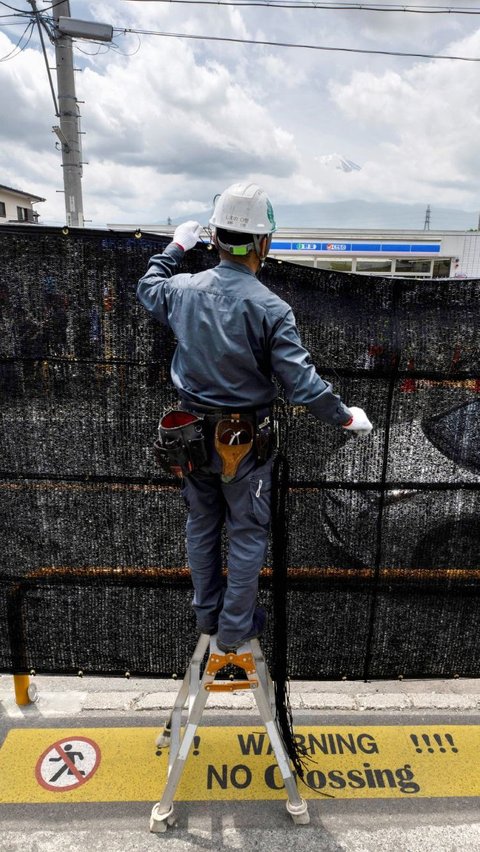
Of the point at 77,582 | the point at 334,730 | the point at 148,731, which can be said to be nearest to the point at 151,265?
the point at 77,582

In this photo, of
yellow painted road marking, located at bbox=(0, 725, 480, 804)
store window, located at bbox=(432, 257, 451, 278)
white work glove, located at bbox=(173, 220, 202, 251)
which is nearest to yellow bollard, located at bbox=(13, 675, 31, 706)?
yellow painted road marking, located at bbox=(0, 725, 480, 804)

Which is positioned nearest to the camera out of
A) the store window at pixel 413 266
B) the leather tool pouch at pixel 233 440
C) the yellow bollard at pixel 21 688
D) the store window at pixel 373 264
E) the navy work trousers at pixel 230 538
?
the leather tool pouch at pixel 233 440

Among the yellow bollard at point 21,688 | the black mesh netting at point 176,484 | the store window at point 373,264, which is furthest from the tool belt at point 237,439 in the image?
the store window at point 373,264

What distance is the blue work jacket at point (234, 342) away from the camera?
6.56 ft

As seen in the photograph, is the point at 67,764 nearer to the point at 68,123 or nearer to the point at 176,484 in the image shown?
the point at 176,484

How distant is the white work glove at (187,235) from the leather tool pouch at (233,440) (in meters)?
0.84

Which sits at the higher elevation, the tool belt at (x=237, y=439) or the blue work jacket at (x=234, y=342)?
the blue work jacket at (x=234, y=342)

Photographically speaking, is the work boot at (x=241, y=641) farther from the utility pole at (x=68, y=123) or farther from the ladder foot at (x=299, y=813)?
the utility pole at (x=68, y=123)

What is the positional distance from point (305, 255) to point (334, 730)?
21.3 metres

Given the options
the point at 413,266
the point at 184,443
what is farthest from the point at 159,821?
the point at 413,266

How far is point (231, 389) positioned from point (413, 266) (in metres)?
24.1

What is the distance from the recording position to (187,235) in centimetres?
Result: 241

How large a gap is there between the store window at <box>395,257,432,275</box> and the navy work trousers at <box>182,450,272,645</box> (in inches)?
880

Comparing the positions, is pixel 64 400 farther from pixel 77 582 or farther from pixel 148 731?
pixel 148 731
